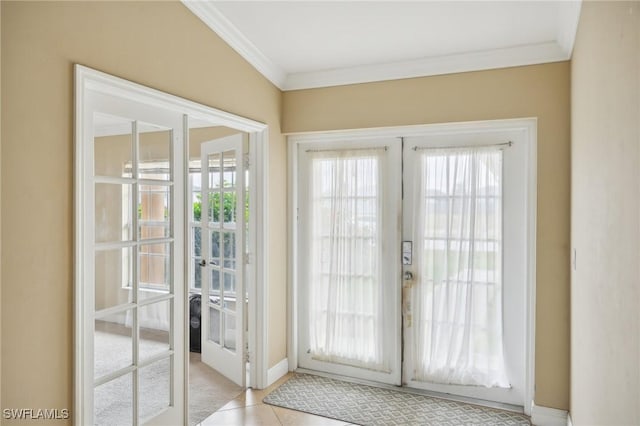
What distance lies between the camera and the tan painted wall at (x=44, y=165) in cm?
161

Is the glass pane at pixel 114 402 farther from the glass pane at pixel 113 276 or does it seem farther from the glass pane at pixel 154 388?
the glass pane at pixel 113 276

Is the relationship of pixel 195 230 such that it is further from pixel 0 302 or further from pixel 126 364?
pixel 0 302

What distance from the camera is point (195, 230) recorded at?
14.8 ft

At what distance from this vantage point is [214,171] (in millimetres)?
3475

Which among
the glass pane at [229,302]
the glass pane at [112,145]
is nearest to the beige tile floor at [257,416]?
the glass pane at [229,302]

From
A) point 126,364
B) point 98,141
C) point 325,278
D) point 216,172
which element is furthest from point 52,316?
point 325,278

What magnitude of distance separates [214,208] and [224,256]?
0.41m

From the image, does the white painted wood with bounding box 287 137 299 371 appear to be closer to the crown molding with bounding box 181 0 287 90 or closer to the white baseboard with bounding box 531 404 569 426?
the crown molding with bounding box 181 0 287 90

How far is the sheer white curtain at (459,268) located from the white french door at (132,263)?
1.78m

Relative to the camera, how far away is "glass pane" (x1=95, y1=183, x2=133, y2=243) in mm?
2039

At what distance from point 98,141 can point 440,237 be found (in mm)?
2350

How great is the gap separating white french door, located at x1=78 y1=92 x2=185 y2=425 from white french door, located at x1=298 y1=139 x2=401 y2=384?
4.27 ft

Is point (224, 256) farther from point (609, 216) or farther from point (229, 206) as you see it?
point (609, 216)

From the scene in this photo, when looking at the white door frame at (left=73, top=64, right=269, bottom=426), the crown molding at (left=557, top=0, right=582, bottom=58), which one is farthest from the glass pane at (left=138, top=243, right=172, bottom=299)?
the crown molding at (left=557, top=0, right=582, bottom=58)
